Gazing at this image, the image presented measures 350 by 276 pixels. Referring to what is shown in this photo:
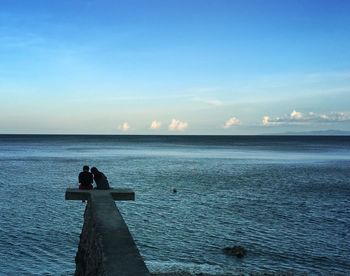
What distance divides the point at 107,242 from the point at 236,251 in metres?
14.3

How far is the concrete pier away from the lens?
8680 mm

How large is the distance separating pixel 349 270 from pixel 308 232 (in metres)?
6.88

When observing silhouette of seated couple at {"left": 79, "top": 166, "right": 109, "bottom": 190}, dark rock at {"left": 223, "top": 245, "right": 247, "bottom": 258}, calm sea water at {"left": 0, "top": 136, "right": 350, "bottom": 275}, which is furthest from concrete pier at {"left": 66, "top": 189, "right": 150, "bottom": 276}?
dark rock at {"left": 223, "top": 245, "right": 247, "bottom": 258}

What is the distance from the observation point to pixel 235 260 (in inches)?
866

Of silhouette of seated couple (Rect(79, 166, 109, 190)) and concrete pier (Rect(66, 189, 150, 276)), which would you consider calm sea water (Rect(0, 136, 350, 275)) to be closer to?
silhouette of seated couple (Rect(79, 166, 109, 190))

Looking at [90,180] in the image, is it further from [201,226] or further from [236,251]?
[201,226]

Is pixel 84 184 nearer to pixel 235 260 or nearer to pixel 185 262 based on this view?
pixel 185 262

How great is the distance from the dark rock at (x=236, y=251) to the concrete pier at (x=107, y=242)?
28.0 feet

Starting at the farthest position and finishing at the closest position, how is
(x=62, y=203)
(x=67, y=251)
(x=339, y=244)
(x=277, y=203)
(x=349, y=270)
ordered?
(x=277, y=203) → (x=62, y=203) → (x=339, y=244) → (x=67, y=251) → (x=349, y=270)

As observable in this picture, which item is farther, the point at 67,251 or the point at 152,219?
the point at 152,219

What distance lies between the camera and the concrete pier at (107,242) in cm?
868

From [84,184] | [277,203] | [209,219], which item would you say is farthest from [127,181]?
[84,184]

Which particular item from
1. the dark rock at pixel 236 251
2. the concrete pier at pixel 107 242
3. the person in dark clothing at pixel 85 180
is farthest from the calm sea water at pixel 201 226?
the concrete pier at pixel 107 242

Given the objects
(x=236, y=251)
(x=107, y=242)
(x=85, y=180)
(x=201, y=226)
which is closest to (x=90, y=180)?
(x=85, y=180)
